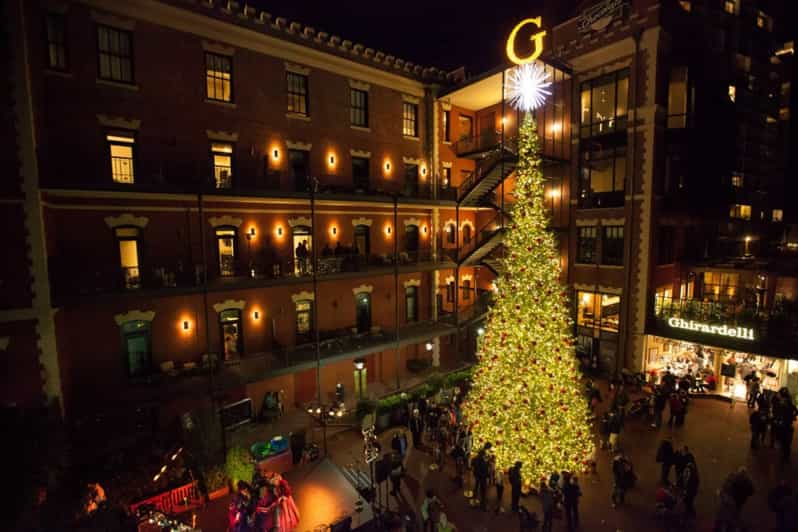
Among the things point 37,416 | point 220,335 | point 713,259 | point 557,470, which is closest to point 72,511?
point 37,416

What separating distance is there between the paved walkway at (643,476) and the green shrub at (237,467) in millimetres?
1452

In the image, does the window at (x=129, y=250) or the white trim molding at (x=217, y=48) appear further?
the white trim molding at (x=217, y=48)

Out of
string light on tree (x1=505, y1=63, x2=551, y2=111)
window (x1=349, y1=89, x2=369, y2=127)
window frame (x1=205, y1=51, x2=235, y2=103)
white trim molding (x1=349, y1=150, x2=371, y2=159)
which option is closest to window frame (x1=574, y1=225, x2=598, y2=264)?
string light on tree (x1=505, y1=63, x2=551, y2=111)

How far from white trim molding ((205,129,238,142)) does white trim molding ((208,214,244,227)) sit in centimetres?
288

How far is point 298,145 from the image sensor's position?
1628 centimetres

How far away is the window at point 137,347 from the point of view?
12930mm

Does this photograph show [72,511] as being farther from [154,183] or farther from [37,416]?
[154,183]

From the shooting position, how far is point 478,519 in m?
9.73

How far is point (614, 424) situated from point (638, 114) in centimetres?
1359

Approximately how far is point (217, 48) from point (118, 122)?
4541mm

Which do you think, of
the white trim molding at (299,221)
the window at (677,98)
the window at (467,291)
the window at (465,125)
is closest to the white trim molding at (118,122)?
the white trim molding at (299,221)

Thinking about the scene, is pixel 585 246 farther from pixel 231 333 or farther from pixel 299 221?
pixel 231 333

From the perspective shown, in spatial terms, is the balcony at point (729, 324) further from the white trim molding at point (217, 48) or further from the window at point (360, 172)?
the white trim molding at point (217, 48)

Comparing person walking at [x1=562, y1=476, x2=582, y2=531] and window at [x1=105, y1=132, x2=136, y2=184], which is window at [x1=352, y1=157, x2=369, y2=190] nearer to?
window at [x1=105, y1=132, x2=136, y2=184]
